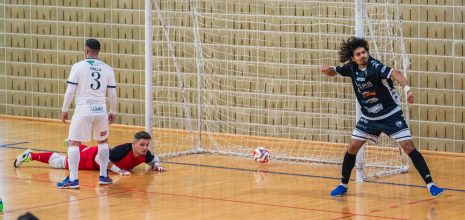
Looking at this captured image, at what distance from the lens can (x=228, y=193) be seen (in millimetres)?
12492

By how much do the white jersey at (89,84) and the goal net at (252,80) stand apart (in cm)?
291

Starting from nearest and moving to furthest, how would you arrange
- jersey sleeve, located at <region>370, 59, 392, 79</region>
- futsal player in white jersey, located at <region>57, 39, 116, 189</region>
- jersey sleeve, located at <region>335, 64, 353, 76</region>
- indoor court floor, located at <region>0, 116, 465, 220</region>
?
indoor court floor, located at <region>0, 116, 465, 220</region>
jersey sleeve, located at <region>370, 59, 392, 79</region>
jersey sleeve, located at <region>335, 64, 353, 76</region>
futsal player in white jersey, located at <region>57, 39, 116, 189</region>

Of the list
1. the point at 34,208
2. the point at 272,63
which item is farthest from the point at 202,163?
the point at 34,208

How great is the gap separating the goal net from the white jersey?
2.91 meters

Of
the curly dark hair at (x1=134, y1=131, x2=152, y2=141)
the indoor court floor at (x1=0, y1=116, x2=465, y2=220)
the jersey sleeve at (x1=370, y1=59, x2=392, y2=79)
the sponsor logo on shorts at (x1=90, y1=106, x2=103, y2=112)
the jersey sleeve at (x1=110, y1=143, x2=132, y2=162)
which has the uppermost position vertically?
the jersey sleeve at (x1=370, y1=59, x2=392, y2=79)

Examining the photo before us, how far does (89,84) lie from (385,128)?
11.6 feet

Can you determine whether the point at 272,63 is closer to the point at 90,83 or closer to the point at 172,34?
the point at 172,34

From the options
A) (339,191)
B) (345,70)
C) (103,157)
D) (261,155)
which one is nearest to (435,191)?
(339,191)

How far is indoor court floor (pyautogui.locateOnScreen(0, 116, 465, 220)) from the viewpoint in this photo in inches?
445

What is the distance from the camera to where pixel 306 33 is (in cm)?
1636

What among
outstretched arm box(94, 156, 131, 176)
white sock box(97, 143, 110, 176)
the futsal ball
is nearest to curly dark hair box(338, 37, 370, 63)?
the futsal ball

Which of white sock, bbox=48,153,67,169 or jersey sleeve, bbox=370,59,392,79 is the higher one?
jersey sleeve, bbox=370,59,392,79

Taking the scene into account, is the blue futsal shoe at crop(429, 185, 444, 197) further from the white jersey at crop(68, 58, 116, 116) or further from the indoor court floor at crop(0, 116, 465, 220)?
the white jersey at crop(68, 58, 116, 116)

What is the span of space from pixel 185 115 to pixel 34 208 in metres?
6.08
